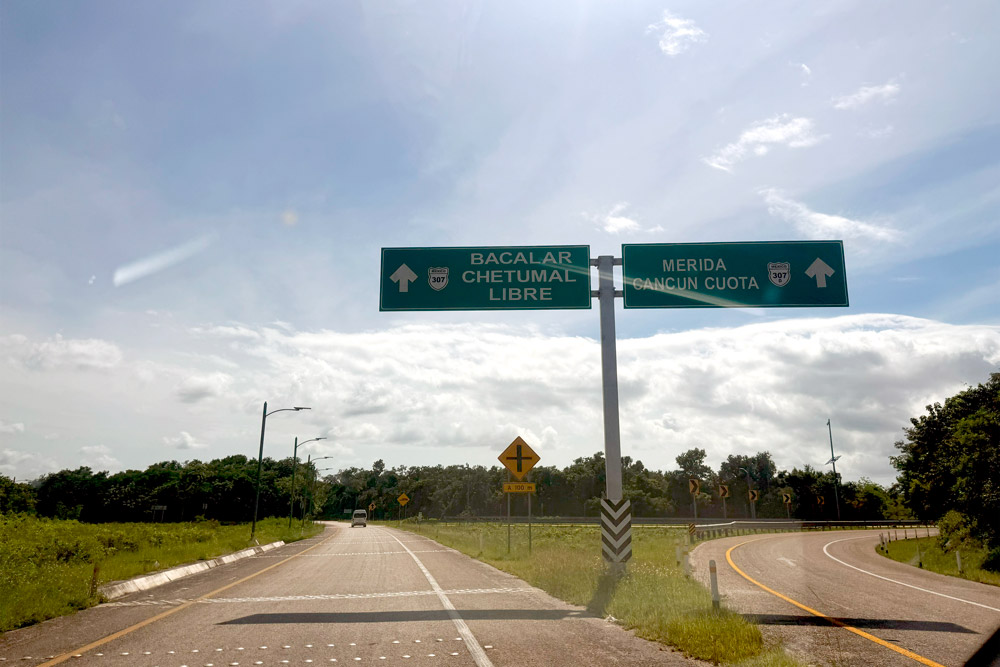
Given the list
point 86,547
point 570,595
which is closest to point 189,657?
point 570,595

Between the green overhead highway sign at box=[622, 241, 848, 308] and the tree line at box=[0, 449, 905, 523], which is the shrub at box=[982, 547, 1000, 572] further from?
the tree line at box=[0, 449, 905, 523]

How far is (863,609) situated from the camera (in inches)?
549

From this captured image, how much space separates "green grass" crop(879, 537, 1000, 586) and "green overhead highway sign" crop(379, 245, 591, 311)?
61.3ft

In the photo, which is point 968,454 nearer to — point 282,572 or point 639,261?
point 639,261

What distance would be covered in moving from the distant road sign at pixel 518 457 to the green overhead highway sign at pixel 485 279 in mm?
6019

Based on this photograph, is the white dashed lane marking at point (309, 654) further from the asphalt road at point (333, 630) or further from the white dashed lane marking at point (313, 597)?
the white dashed lane marking at point (313, 597)

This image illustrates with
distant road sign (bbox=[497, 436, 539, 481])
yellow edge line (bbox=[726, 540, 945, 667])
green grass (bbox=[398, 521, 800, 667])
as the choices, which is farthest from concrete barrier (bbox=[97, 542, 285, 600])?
yellow edge line (bbox=[726, 540, 945, 667])

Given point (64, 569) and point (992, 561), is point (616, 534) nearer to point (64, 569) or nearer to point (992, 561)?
point (64, 569)

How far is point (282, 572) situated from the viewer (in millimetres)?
18766

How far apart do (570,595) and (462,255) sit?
7.58 m

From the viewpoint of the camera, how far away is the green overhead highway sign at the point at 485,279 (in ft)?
48.7

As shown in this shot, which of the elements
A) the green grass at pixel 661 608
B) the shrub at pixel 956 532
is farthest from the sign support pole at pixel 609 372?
the shrub at pixel 956 532

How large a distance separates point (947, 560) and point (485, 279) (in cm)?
3027

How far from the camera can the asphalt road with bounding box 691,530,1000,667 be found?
9.07m
